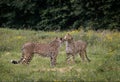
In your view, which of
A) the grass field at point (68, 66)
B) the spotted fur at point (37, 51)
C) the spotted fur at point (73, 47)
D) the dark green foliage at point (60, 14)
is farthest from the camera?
the dark green foliage at point (60, 14)

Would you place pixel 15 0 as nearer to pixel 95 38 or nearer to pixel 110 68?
pixel 95 38

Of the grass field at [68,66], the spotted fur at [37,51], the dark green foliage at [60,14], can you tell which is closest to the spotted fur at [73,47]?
the grass field at [68,66]

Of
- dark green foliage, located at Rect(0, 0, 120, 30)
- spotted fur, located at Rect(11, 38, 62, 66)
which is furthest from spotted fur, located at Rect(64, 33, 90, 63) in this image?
dark green foliage, located at Rect(0, 0, 120, 30)

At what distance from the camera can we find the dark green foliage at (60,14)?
31875 millimetres

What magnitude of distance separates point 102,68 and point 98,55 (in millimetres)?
3938

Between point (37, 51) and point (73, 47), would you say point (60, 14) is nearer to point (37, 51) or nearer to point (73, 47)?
point (73, 47)

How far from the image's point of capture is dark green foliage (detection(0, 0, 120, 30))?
105ft

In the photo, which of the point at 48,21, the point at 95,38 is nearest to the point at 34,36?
the point at 95,38

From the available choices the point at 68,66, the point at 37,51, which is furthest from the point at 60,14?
the point at 68,66

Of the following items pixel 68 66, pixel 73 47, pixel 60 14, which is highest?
pixel 73 47

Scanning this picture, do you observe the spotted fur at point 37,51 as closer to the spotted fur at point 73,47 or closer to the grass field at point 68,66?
the grass field at point 68,66

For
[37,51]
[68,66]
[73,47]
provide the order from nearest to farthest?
1. [68,66]
2. [37,51]
3. [73,47]

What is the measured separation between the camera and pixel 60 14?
3481cm

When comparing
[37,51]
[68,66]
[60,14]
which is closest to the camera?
[68,66]
